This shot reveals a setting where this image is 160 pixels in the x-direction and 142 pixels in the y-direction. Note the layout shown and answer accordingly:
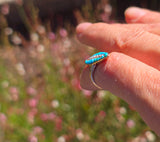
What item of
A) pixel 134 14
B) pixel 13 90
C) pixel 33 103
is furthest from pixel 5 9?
pixel 134 14

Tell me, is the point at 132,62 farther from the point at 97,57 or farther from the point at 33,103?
the point at 33,103

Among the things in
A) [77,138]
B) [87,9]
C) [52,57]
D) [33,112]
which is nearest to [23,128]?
[33,112]

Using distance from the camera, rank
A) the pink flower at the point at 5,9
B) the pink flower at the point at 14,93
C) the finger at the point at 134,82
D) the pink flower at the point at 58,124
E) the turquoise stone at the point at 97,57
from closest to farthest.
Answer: the finger at the point at 134,82 → the turquoise stone at the point at 97,57 → the pink flower at the point at 58,124 → the pink flower at the point at 14,93 → the pink flower at the point at 5,9

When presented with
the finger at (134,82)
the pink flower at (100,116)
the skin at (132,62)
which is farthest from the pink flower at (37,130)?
the finger at (134,82)

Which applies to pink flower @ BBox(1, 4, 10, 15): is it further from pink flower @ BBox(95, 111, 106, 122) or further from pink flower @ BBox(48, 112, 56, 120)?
pink flower @ BBox(95, 111, 106, 122)

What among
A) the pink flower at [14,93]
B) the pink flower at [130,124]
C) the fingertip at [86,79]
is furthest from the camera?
the pink flower at [14,93]

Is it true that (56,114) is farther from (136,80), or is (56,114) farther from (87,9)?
(136,80)

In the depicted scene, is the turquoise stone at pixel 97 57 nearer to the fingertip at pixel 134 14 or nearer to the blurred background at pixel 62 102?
the fingertip at pixel 134 14
